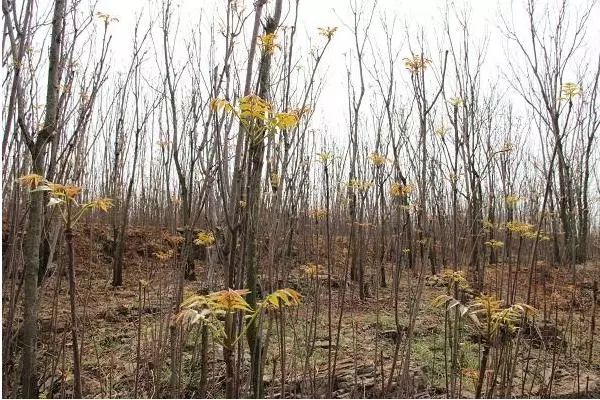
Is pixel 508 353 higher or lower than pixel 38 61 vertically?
lower

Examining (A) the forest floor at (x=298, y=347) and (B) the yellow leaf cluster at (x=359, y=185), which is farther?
(B) the yellow leaf cluster at (x=359, y=185)

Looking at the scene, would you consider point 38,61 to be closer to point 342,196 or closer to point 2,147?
point 2,147

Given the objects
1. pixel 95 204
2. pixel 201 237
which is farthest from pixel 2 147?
pixel 201 237

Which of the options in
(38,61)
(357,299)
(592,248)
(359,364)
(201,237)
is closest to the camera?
(38,61)

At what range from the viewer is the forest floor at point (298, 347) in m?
2.75

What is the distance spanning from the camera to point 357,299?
6.75m

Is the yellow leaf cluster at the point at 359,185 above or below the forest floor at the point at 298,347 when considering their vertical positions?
above

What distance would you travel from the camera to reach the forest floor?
275 centimetres

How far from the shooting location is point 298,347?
8.88 feet

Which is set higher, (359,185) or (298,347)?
(359,185)

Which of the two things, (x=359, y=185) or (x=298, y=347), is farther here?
(x=359, y=185)

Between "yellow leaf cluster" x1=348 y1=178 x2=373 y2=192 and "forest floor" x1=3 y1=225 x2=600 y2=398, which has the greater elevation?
"yellow leaf cluster" x1=348 y1=178 x2=373 y2=192

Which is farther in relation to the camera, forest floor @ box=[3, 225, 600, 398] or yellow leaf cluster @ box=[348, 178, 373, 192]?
yellow leaf cluster @ box=[348, 178, 373, 192]

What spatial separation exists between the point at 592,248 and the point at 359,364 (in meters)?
14.1
